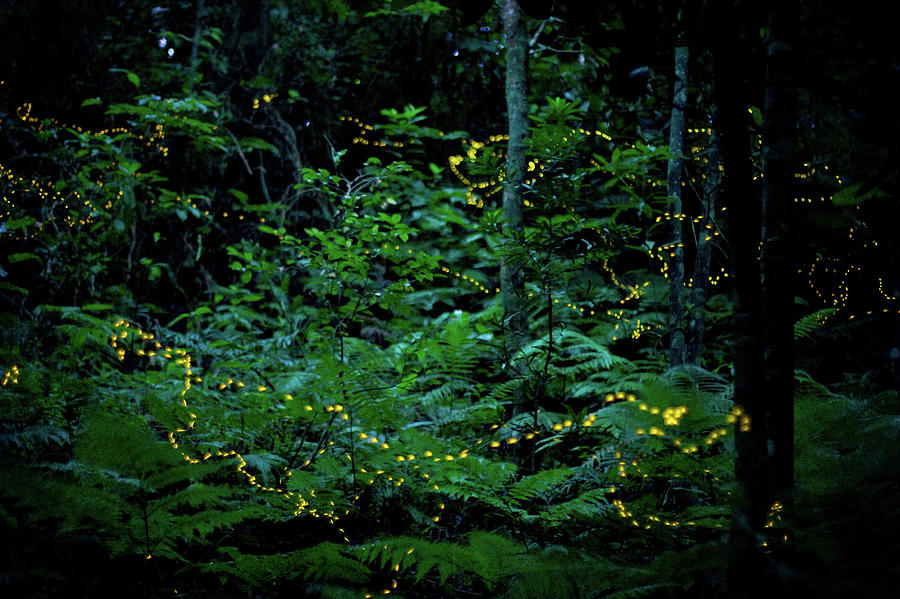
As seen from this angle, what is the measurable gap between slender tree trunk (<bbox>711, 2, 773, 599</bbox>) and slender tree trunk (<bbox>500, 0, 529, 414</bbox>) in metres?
2.37

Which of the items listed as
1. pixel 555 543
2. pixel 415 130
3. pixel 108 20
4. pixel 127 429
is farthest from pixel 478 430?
pixel 108 20

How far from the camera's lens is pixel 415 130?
7.38 meters

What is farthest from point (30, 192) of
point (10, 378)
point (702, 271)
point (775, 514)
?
point (775, 514)

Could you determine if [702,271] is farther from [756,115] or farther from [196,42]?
[196,42]

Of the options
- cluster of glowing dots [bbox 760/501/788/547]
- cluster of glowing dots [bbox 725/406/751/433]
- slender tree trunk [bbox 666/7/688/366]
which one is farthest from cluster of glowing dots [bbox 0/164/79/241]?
cluster of glowing dots [bbox 760/501/788/547]

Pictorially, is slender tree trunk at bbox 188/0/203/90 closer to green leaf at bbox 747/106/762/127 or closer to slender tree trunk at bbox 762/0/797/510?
green leaf at bbox 747/106/762/127

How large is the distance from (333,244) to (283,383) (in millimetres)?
1441

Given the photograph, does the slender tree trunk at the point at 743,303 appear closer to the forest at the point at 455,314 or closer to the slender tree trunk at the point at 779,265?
the forest at the point at 455,314

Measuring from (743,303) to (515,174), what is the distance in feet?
8.88

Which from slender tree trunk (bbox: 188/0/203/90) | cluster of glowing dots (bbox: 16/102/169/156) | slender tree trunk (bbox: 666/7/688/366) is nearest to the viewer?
slender tree trunk (bbox: 666/7/688/366)

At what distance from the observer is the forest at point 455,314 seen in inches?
73.4

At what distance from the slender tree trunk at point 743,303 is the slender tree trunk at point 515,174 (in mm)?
2375

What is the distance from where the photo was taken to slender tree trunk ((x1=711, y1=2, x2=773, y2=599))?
179 centimetres

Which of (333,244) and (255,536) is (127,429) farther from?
(333,244)
